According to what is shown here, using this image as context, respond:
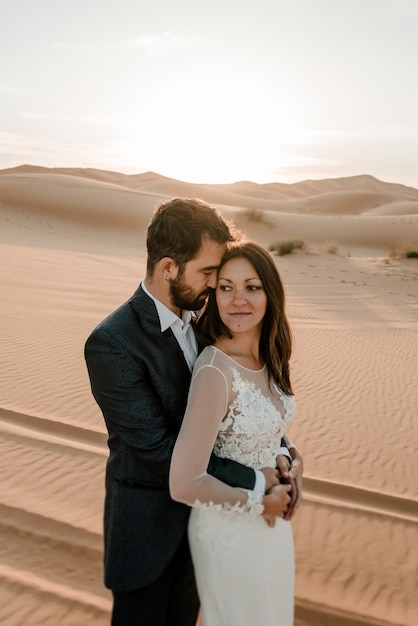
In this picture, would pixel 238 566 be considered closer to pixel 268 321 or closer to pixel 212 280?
pixel 268 321

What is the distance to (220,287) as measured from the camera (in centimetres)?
234

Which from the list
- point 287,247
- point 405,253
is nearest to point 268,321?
point 287,247

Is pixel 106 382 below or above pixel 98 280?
above

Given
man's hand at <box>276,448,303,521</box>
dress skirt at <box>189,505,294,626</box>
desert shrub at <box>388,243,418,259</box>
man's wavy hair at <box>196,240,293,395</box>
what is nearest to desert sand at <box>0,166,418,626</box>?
dress skirt at <box>189,505,294,626</box>

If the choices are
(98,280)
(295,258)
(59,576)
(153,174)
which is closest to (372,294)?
(295,258)

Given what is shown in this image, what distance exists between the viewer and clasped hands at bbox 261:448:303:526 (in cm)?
218

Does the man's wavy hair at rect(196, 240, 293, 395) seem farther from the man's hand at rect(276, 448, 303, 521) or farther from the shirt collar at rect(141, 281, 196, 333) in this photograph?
the man's hand at rect(276, 448, 303, 521)

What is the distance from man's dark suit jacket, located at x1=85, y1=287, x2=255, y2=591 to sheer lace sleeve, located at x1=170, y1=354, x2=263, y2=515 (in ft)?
0.23

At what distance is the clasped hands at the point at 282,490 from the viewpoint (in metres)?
2.18

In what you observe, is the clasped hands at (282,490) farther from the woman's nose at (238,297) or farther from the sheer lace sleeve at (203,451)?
the woman's nose at (238,297)

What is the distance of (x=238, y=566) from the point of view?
2.23 metres

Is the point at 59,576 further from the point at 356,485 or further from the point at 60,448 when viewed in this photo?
the point at 356,485

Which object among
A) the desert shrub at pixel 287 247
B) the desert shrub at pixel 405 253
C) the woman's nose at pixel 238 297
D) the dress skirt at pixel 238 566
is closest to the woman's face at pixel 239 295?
the woman's nose at pixel 238 297

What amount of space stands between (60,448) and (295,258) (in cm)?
1723
